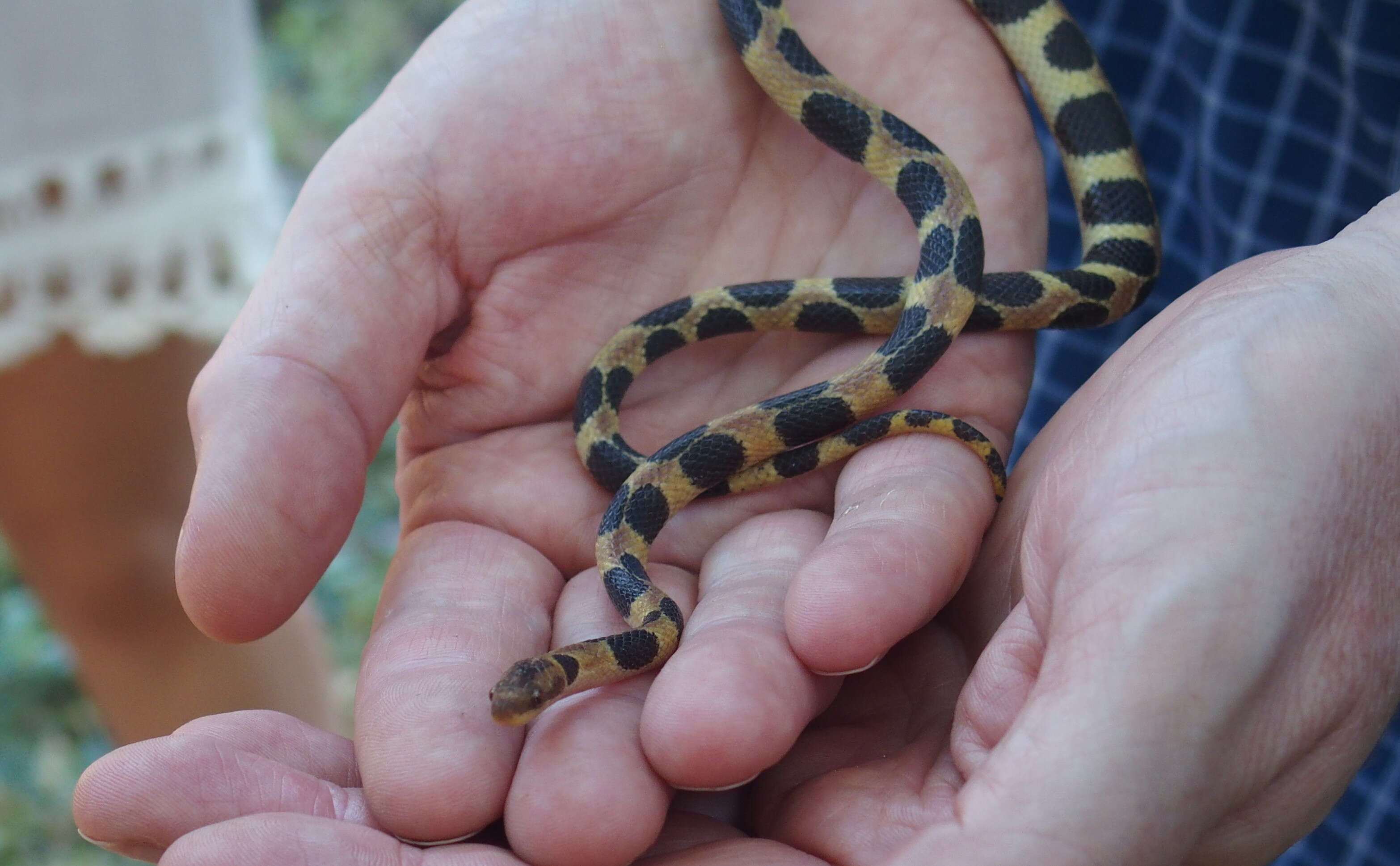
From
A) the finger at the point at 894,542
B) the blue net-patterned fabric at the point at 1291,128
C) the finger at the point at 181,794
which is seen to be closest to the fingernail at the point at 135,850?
the finger at the point at 181,794

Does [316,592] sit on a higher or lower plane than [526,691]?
lower

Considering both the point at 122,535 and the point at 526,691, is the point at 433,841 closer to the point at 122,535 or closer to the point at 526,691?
the point at 526,691

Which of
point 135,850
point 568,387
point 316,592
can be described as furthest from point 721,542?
point 316,592

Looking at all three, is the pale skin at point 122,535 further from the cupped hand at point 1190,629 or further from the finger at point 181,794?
the cupped hand at point 1190,629

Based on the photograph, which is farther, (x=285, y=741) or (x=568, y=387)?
(x=568, y=387)

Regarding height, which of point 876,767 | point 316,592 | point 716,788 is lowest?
point 316,592

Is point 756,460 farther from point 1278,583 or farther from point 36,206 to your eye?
point 36,206

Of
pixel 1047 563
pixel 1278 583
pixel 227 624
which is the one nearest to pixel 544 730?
pixel 227 624
